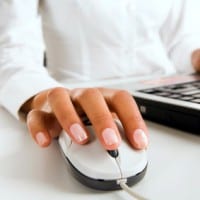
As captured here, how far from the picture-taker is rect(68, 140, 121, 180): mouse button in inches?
10.9

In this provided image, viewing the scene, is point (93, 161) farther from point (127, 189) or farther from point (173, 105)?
point (173, 105)

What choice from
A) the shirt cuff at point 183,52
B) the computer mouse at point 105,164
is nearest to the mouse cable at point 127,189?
the computer mouse at point 105,164

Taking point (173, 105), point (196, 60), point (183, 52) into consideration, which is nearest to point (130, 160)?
point (173, 105)

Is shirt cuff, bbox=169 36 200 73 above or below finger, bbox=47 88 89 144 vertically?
below

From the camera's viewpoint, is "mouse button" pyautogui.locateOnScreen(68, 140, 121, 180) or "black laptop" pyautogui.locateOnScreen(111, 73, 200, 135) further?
"black laptop" pyautogui.locateOnScreen(111, 73, 200, 135)

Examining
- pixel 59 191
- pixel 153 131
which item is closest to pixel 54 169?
pixel 59 191

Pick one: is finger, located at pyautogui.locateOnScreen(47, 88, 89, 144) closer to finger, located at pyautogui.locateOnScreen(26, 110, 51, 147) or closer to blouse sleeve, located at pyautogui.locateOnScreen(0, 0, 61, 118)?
finger, located at pyautogui.locateOnScreen(26, 110, 51, 147)

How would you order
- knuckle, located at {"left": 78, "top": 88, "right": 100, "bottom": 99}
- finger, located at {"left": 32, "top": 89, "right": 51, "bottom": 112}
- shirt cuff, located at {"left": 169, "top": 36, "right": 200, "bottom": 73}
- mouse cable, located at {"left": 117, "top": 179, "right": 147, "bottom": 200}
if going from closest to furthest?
1. mouse cable, located at {"left": 117, "top": 179, "right": 147, "bottom": 200}
2. knuckle, located at {"left": 78, "top": 88, "right": 100, "bottom": 99}
3. finger, located at {"left": 32, "top": 89, "right": 51, "bottom": 112}
4. shirt cuff, located at {"left": 169, "top": 36, "right": 200, "bottom": 73}

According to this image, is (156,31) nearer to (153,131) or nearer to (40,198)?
(153,131)

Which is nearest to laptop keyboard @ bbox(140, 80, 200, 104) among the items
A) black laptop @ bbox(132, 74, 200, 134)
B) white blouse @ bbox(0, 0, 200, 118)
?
black laptop @ bbox(132, 74, 200, 134)

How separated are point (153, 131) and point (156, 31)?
643 mm

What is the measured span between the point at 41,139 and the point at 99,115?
7 centimetres

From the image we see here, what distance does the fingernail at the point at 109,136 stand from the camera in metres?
0.30

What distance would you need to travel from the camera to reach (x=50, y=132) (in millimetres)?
377
